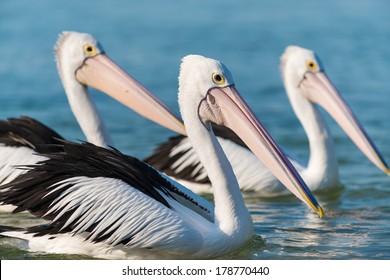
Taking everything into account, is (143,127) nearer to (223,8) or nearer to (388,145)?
(388,145)

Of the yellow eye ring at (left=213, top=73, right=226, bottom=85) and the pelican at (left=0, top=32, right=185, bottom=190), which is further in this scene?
the pelican at (left=0, top=32, right=185, bottom=190)

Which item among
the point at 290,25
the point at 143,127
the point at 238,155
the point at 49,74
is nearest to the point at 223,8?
the point at 290,25

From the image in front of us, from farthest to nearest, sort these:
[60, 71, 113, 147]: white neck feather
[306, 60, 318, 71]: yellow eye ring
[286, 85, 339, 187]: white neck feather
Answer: [306, 60, 318, 71]: yellow eye ring → [286, 85, 339, 187]: white neck feather → [60, 71, 113, 147]: white neck feather

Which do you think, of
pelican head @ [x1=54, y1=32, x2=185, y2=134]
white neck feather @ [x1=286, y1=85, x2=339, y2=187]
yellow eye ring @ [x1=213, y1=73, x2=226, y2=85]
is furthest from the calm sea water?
pelican head @ [x1=54, y1=32, x2=185, y2=134]

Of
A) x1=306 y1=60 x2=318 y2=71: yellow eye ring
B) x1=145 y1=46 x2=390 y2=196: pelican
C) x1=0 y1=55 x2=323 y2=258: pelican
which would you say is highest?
x1=306 y1=60 x2=318 y2=71: yellow eye ring

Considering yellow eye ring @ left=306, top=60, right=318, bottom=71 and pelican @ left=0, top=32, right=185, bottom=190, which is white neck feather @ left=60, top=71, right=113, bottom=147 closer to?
pelican @ left=0, top=32, right=185, bottom=190

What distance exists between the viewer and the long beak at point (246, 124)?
20.0 ft

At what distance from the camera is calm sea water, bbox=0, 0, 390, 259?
7.39 meters

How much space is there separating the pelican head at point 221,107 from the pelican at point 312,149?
98.9 inches

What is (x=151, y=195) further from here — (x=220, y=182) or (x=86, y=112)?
(x=86, y=112)

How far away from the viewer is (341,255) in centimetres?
657

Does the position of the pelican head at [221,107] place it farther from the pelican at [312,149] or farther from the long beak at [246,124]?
the pelican at [312,149]

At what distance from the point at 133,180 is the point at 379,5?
18862 mm

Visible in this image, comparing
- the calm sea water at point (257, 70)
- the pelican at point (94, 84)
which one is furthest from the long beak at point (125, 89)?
the calm sea water at point (257, 70)
